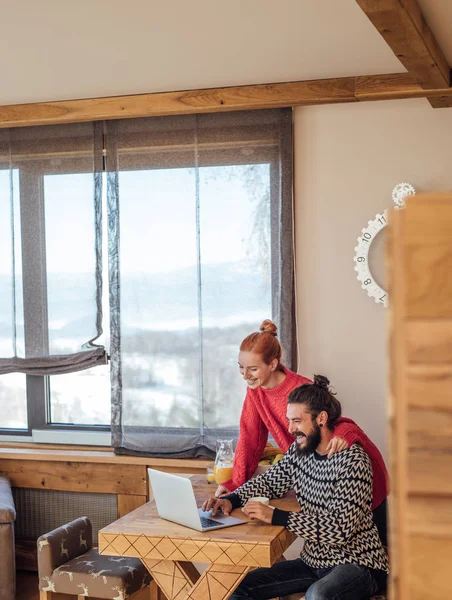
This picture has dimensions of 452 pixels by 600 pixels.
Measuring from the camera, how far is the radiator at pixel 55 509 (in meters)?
4.48

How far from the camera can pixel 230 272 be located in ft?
13.7

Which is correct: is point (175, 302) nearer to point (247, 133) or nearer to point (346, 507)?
point (247, 133)

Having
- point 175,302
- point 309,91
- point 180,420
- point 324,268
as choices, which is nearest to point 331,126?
point 309,91

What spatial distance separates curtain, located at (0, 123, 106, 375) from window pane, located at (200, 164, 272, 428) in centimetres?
61

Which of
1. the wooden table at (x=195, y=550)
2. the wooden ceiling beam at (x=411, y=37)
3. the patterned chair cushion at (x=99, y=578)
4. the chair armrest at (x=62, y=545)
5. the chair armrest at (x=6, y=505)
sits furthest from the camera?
the chair armrest at (x=6, y=505)

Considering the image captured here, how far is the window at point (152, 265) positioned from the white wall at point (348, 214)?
0.11m

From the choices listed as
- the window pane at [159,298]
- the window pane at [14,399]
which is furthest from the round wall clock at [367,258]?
the window pane at [14,399]

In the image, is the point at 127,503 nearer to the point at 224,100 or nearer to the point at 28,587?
the point at 28,587

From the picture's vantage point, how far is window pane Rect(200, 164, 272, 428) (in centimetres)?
415

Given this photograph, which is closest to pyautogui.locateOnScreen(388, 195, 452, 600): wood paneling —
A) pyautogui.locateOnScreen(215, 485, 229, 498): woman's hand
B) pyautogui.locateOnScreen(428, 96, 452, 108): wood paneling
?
pyautogui.locateOnScreen(215, 485, 229, 498): woman's hand

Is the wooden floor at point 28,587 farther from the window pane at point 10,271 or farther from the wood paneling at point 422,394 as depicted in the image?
the wood paneling at point 422,394

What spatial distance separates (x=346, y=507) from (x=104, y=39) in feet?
6.76

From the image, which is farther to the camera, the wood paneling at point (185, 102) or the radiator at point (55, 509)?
the radiator at point (55, 509)

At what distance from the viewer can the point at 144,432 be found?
4.35 meters
